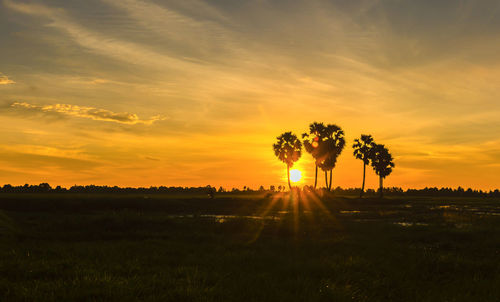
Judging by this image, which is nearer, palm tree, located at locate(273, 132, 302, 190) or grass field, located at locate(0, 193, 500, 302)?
grass field, located at locate(0, 193, 500, 302)

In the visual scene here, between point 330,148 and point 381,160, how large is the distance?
51.7ft

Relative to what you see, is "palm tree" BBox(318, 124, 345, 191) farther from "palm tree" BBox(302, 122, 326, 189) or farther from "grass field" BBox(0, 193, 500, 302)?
"grass field" BBox(0, 193, 500, 302)

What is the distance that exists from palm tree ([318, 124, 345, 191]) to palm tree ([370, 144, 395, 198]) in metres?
10.8

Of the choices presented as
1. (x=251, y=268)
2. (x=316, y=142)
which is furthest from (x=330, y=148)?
(x=251, y=268)

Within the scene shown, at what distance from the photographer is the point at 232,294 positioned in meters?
9.91

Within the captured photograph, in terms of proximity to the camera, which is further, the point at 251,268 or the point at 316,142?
the point at 316,142

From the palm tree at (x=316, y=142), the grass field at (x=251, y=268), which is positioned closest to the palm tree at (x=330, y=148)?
the palm tree at (x=316, y=142)

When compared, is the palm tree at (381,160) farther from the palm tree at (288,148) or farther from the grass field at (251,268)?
the grass field at (251,268)

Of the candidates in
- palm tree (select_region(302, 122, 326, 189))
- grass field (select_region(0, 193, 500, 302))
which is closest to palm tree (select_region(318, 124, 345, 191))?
palm tree (select_region(302, 122, 326, 189))

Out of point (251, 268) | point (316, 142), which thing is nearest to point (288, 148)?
point (316, 142)

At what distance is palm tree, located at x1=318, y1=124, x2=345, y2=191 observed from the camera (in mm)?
89250

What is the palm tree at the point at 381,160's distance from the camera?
96.1 m

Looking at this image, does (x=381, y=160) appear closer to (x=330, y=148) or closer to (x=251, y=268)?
(x=330, y=148)

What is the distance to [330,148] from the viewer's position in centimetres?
8975
